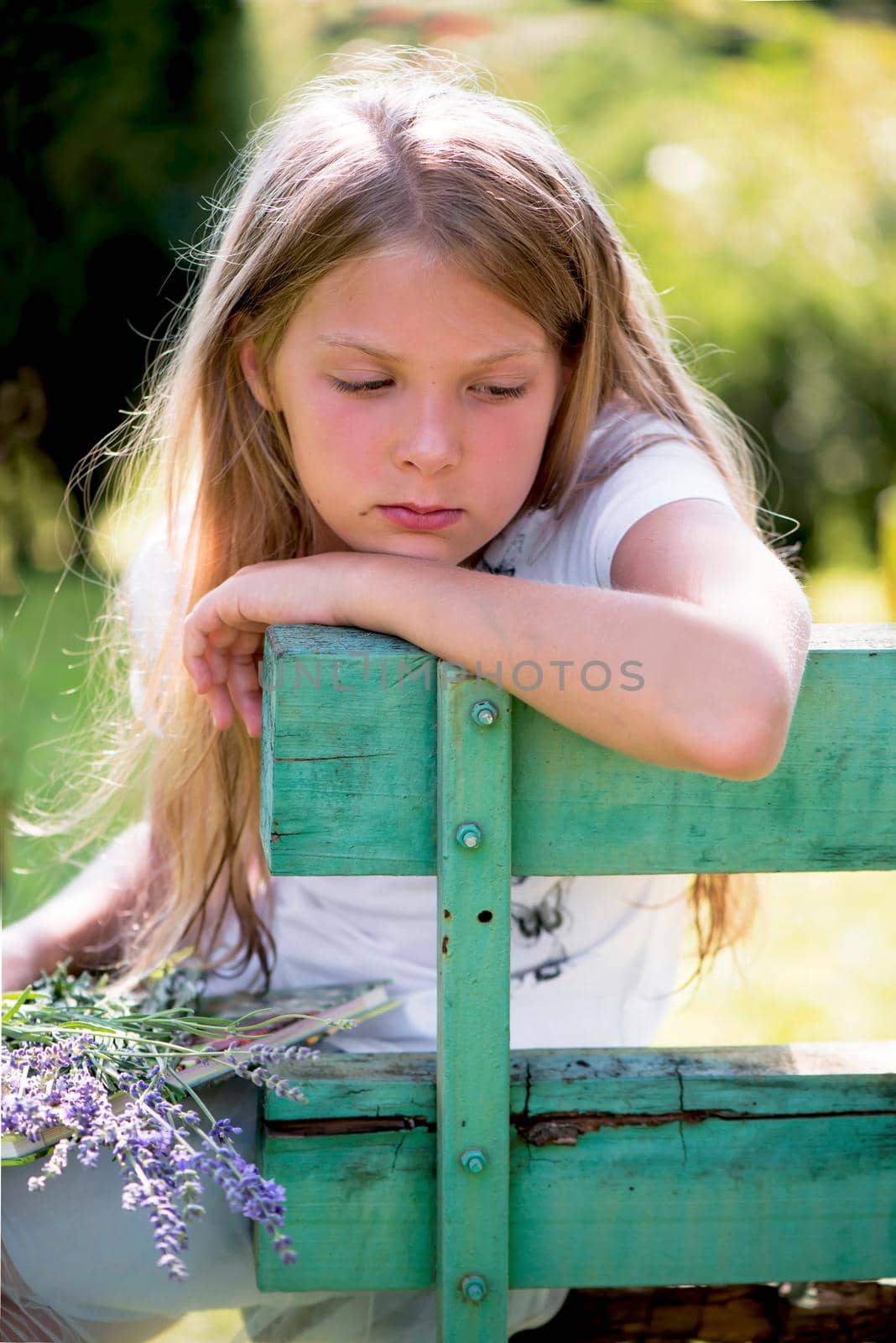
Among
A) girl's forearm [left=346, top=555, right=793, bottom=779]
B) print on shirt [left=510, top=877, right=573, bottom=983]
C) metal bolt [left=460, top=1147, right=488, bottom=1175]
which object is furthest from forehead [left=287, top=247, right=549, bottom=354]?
metal bolt [left=460, top=1147, right=488, bottom=1175]

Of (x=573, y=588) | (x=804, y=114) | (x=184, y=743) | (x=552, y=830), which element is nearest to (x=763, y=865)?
(x=552, y=830)

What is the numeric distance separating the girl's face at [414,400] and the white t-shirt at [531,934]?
19cm

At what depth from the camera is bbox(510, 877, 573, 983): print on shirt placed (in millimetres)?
1760

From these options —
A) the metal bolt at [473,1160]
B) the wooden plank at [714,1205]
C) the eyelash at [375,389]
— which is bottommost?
the wooden plank at [714,1205]

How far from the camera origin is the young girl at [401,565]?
117 cm

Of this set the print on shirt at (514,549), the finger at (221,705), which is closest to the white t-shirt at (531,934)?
the print on shirt at (514,549)

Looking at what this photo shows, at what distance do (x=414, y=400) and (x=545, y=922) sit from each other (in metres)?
0.72

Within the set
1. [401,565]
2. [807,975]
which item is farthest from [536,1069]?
[807,975]

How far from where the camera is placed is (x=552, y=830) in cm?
115

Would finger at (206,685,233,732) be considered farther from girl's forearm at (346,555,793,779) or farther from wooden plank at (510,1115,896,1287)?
wooden plank at (510,1115,896,1287)

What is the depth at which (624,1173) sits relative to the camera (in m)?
1.24

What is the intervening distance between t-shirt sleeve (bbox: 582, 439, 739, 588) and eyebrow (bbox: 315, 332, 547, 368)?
21 centimetres

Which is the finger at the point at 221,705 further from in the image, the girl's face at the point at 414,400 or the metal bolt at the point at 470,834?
the metal bolt at the point at 470,834

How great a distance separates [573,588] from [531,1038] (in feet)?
2.65
